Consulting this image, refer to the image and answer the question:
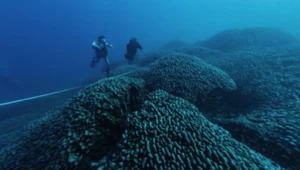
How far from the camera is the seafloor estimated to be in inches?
91.3

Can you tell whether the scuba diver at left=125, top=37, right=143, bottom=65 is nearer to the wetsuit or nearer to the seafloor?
the wetsuit

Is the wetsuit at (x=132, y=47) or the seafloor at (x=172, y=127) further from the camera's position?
the wetsuit at (x=132, y=47)

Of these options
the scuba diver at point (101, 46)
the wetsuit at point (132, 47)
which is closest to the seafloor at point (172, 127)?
the wetsuit at point (132, 47)

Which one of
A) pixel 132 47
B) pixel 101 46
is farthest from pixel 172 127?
pixel 101 46

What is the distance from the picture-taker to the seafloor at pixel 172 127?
2.32 metres

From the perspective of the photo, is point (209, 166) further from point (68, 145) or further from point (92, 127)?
point (68, 145)

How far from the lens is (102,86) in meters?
3.67

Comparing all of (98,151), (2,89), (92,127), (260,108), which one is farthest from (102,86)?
(2,89)

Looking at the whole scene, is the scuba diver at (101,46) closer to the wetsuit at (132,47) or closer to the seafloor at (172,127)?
the wetsuit at (132,47)

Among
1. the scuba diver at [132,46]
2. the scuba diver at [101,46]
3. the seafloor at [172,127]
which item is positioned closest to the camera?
the seafloor at [172,127]

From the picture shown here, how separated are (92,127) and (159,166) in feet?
5.00

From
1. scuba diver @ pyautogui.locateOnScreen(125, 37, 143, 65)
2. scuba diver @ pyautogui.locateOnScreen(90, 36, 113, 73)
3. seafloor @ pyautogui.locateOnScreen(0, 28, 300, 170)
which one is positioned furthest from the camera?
scuba diver @ pyautogui.locateOnScreen(125, 37, 143, 65)

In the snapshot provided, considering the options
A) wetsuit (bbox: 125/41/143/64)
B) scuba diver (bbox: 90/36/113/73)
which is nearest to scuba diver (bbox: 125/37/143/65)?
wetsuit (bbox: 125/41/143/64)

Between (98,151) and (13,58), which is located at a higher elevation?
(13,58)
